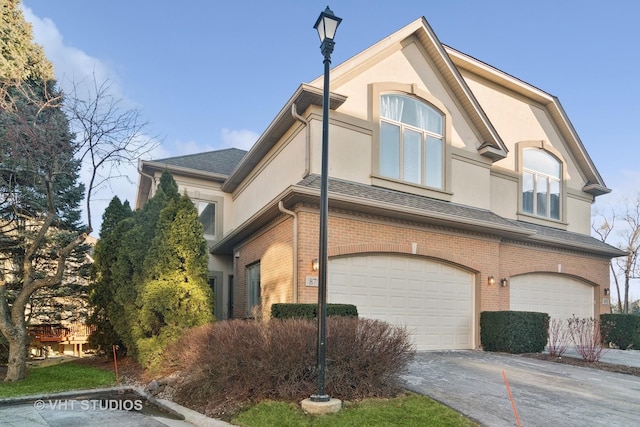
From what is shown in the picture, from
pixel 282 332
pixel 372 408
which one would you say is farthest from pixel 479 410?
pixel 282 332

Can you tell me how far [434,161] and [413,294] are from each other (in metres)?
4.01

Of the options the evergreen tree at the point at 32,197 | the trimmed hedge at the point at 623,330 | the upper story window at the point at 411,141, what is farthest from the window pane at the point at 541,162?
the evergreen tree at the point at 32,197

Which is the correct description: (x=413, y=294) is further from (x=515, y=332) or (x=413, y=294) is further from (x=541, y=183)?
(x=541, y=183)

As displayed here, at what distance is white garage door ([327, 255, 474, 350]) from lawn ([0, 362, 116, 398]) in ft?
17.2

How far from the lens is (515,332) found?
12.3m

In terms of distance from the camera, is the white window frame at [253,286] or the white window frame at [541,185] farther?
the white window frame at [541,185]

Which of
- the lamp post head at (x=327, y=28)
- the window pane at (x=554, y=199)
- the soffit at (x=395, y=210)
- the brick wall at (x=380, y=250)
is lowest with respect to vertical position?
the brick wall at (x=380, y=250)

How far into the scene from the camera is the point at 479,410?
20.5 feet

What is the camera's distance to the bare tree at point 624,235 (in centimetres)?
2709

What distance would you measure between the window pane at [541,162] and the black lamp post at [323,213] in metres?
12.1

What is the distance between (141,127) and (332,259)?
5609mm

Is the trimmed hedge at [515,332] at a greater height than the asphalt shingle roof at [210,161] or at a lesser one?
lesser

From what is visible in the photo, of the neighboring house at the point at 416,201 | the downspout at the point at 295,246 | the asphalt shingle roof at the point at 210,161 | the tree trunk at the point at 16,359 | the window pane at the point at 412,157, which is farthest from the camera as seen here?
the asphalt shingle roof at the point at 210,161

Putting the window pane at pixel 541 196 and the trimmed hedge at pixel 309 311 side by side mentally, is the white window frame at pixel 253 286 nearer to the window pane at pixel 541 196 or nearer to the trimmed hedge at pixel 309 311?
the trimmed hedge at pixel 309 311
